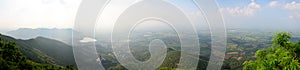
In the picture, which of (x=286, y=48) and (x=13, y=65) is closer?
(x=286, y=48)

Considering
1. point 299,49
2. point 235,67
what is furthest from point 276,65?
point 235,67

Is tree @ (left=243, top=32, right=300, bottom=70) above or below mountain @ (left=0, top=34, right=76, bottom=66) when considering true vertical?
above

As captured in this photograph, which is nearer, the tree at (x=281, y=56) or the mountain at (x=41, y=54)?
the tree at (x=281, y=56)

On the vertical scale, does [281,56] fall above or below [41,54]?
above

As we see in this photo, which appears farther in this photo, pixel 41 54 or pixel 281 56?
pixel 41 54

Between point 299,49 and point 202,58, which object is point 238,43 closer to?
point 202,58

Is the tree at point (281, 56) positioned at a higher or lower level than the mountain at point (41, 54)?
higher

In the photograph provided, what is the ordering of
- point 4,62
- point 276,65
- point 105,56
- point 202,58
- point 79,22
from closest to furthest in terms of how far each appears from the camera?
point 79,22
point 276,65
point 4,62
point 202,58
point 105,56

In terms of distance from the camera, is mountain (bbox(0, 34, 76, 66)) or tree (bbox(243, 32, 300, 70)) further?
mountain (bbox(0, 34, 76, 66))
